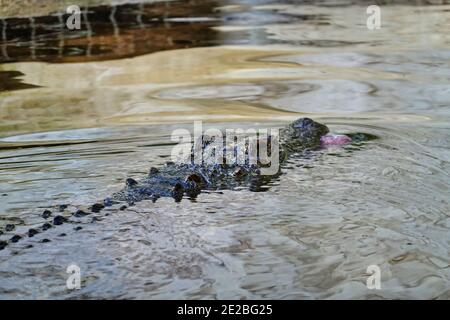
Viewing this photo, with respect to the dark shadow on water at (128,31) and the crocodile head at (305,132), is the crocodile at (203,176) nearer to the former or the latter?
the crocodile head at (305,132)

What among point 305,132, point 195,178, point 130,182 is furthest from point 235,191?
point 305,132

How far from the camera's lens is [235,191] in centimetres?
604

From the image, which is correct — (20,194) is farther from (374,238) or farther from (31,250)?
(374,238)

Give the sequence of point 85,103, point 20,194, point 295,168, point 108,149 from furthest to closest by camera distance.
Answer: point 85,103 < point 108,149 < point 295,168 < point 20,194

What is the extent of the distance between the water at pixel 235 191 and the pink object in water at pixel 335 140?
0.57ft

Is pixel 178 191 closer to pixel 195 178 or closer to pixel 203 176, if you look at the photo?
pixel 195 178

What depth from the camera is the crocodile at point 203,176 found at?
551 cm

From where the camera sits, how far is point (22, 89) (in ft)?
35.3

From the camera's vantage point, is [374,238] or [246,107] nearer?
[374,238]

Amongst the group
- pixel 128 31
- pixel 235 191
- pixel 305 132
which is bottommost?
pixel 235 191

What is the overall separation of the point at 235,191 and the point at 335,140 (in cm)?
164

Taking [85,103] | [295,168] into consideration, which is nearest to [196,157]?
[295,168]

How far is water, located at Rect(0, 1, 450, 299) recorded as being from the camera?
4.41 meters
